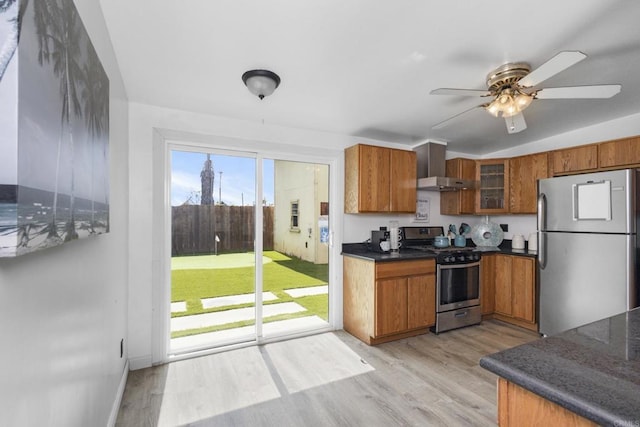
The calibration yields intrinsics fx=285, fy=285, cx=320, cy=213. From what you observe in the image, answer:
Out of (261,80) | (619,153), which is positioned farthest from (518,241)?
(261,80)

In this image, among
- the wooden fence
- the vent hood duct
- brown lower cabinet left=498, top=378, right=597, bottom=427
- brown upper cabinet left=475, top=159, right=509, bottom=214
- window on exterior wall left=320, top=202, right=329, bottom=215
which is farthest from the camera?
brown upper cabinet left=475, top=159, right=509, bottom=214

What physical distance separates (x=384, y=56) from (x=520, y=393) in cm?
186

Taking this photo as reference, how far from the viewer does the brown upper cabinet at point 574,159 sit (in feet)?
9.89

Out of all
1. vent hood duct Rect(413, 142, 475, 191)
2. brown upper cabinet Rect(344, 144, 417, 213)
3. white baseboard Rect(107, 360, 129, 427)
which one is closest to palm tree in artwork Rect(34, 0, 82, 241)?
white baseboard Rect(107, 360, 129, 427)

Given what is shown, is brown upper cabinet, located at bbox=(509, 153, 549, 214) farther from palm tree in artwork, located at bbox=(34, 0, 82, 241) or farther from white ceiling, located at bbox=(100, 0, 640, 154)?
palm tree in artwork, located at bbox=(34, 0, 82, 241)

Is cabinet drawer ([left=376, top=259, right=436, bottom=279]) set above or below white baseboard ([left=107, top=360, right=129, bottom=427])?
above

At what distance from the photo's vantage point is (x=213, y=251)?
9.74 feet

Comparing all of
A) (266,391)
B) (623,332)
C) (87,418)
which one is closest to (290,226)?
(266,391)

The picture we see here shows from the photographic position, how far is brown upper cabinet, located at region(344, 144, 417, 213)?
328cm

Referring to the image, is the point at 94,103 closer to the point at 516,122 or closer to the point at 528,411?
the point at 528,411

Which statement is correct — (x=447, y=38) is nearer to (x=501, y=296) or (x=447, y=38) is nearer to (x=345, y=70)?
(x=345, y=70)

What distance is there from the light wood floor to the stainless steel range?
32cm

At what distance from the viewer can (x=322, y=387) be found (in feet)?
7.40

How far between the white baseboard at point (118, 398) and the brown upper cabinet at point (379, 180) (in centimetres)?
258
